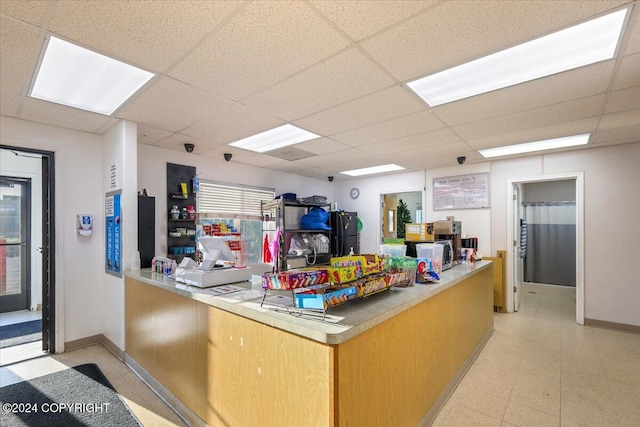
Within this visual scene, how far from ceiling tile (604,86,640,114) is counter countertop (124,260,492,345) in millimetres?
2056

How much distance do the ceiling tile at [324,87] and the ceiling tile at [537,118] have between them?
152 cm

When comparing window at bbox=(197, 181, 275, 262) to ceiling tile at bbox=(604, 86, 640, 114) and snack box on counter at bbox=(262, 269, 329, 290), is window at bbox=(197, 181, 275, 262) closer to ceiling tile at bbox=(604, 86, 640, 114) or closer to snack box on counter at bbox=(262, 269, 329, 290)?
snack box on counter at bbox=(262, 269, 329, 290)

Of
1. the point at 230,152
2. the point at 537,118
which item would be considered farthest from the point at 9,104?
the point at 537,118

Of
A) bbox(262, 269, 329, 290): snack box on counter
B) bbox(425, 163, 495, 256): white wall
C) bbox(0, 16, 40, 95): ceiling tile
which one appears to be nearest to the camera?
bbox(262, 269, 329, 290): snack box on counter

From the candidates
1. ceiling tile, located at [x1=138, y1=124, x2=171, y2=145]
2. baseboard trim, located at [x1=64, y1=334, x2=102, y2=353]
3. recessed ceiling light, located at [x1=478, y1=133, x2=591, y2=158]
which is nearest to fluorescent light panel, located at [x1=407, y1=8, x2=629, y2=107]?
recessed ceiling light, located at [x1=478, y1=133, x2=591, y2=158]

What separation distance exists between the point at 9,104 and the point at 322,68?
9.25ft

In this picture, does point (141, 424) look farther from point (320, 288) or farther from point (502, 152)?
point (502, 152)

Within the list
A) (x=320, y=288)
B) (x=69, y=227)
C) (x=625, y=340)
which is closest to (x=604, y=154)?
(x=625, y=340)

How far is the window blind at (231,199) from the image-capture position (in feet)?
15.6

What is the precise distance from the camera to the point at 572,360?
321 cm

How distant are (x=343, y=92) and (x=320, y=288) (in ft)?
5.44

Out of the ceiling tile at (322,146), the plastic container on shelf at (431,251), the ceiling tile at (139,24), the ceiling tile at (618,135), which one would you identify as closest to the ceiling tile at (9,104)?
the ceiling tile at (139,24)

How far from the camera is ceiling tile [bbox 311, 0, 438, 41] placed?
4.99 ft

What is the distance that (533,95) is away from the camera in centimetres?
257
